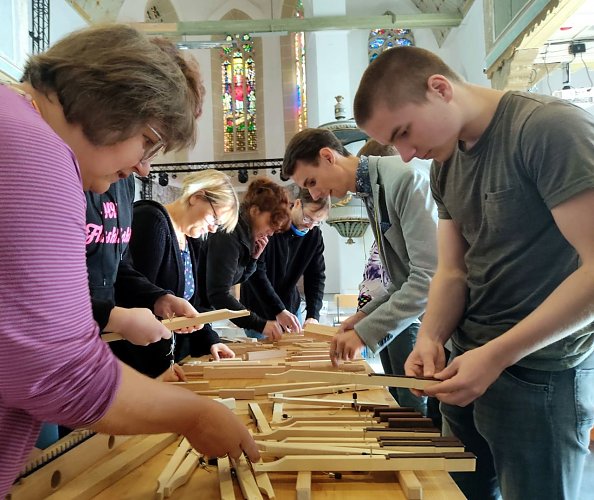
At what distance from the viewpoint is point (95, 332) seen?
750 mm

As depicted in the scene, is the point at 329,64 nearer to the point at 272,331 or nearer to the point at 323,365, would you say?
the point at 272,331

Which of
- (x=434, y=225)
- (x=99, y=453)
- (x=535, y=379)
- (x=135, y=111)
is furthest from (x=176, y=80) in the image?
(x=434, y=225)

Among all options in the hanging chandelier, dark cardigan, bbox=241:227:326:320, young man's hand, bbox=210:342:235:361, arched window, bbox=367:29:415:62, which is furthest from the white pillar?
young man's hand, bbox=210:342:235:361

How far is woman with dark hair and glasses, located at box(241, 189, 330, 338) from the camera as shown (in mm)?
3424

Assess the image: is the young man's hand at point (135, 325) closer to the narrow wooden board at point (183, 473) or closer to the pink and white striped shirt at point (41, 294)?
the narrow wooden board at point (183, 473)

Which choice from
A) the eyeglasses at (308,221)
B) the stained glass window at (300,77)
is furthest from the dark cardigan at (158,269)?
the stained glass window at (300,77)

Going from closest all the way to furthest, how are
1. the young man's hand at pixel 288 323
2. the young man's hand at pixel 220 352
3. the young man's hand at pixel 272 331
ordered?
the young man's hand at pixel 220 352 → the young man's hand at pixel 272 331 → the young man's hand at pixel 288 323

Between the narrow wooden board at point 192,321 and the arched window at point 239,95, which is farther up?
the arched window at point 239,95

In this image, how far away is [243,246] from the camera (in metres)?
3.19

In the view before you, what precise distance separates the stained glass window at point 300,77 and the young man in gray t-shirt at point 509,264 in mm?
9441

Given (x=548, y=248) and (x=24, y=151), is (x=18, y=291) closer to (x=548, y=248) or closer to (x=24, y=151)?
(x=24, y=151)

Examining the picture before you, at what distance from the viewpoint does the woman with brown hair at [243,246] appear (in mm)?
3051

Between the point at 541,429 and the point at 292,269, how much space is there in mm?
2700

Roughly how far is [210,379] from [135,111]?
1.25 m
